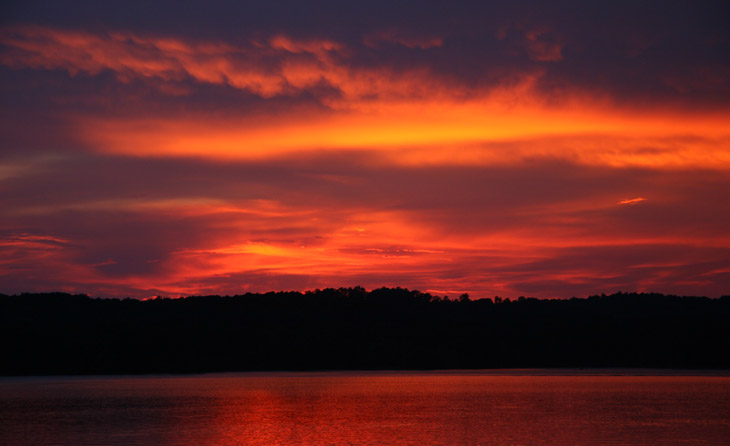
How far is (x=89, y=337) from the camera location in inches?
7810

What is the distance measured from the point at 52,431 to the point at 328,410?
101 feet

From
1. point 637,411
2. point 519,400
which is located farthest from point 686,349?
point 637,411

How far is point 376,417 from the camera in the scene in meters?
77.5

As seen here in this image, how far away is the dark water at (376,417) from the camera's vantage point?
193 ft

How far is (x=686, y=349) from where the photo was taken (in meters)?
197

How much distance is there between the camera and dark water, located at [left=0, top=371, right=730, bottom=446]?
193 ft

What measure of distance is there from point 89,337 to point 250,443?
152 m

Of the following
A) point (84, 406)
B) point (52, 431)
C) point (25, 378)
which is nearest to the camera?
point (52, 431)

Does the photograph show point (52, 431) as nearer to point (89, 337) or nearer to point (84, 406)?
point (84, 406)

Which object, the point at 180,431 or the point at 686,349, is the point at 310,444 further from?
the point at 686,349

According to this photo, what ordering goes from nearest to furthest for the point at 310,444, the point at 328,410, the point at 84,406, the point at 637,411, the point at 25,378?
the point at 310,444
the point at 637,411
the point at 328,410
the point at 84,406
the point at 25,378

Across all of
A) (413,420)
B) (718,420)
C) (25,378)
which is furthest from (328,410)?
(25,378)

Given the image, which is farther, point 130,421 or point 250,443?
point 130,421

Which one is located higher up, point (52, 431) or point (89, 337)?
point (89, 337)
